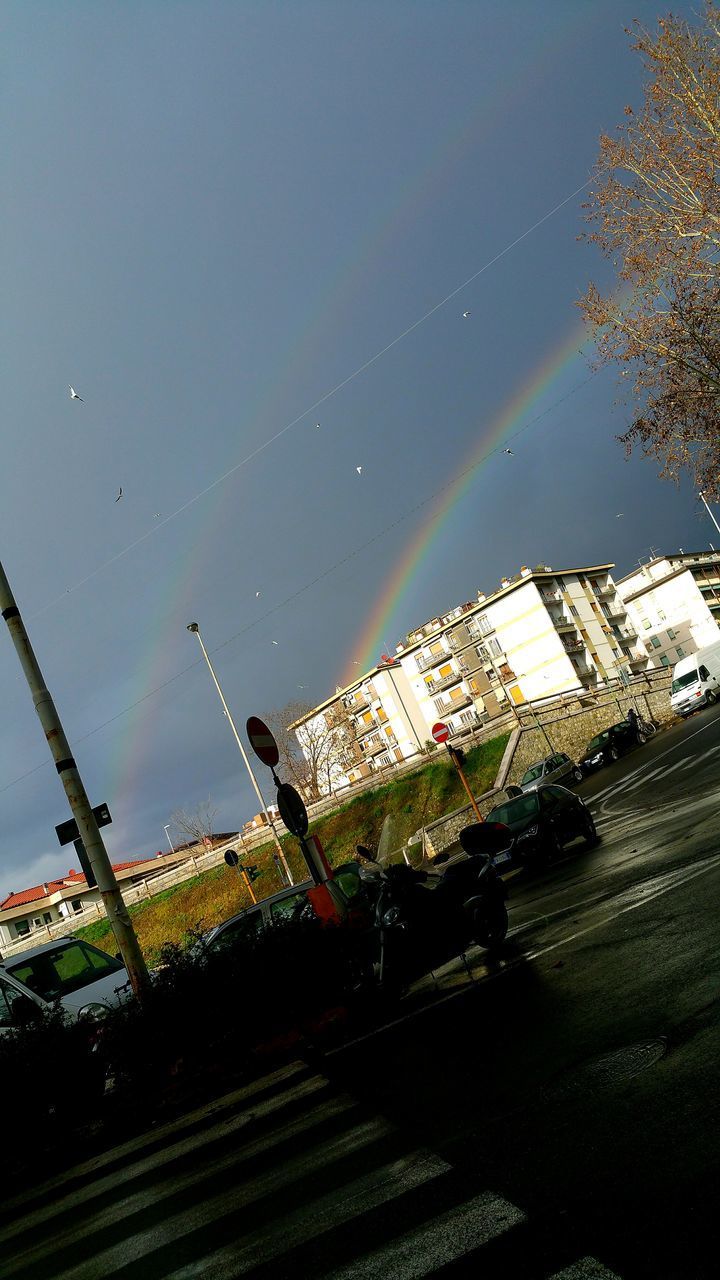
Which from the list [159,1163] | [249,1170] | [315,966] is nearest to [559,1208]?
[249,1170]

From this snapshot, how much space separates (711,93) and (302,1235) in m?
22.0

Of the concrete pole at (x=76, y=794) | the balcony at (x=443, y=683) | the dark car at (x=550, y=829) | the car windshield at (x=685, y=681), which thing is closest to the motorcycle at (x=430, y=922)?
the concrete pole at (x=76, y=794)

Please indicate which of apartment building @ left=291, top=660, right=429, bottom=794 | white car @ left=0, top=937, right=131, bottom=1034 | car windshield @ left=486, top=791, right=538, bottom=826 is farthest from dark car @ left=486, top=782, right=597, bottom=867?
apartment building @ left=291, top=660, right=429, bottom=794

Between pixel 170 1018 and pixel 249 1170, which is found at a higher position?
pixel 170 1018

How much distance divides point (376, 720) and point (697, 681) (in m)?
58.3

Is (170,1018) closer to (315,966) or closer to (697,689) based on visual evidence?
(315,966)

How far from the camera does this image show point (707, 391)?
21.3 meters

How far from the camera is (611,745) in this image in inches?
1625

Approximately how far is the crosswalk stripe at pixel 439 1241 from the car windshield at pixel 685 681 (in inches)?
1803

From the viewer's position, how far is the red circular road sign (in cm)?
924

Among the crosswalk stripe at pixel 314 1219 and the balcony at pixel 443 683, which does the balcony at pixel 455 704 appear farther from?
the crosswalk stripe at pixel 314 1219

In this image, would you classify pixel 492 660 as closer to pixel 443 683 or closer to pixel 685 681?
pixel 443 683

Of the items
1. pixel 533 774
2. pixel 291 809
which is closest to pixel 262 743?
pixel 291 809

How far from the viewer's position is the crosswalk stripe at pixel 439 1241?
10.7 feet
